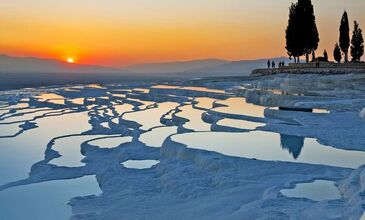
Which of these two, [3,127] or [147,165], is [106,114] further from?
[147,165]

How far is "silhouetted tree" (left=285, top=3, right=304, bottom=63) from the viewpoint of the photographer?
159ft

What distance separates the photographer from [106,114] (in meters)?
24.5

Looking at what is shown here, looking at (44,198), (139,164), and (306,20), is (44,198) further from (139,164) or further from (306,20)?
(306,20)

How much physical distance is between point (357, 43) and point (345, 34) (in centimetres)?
319

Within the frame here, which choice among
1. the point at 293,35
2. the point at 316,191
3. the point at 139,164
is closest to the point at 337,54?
the point at 293,35

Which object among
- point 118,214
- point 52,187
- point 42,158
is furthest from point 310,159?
point 42,158

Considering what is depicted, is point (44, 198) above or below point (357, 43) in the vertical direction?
below

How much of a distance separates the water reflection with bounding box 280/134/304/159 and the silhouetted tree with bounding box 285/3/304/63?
1443 inches

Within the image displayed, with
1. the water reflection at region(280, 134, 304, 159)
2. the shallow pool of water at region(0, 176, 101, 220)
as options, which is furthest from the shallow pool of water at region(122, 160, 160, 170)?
the water reflection at region(280, 134, 304, 159)

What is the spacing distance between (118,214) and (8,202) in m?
2.85

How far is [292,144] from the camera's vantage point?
1306cm


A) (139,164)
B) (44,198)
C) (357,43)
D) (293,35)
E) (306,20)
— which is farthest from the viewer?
(357,43)

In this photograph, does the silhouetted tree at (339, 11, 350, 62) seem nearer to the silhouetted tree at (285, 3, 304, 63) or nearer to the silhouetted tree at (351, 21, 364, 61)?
the silhouetted tree at (351, 21, 364, 61)

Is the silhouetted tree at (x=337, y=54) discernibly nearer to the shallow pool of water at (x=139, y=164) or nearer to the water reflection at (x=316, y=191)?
the shallow pool of water at (x=139, y=164)
